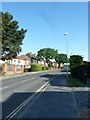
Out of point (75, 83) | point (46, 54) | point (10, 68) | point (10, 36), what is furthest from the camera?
point (46, 54)

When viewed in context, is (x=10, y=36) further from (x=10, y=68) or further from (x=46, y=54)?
(x=46, y=54)

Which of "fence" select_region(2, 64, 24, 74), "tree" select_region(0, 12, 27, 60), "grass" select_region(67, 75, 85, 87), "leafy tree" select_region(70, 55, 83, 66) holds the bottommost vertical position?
"grass" select_region(67, 75, 85, 87)

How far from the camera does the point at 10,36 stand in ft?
246

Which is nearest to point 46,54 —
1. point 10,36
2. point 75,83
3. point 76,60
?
point 10,36

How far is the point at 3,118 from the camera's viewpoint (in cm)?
1333

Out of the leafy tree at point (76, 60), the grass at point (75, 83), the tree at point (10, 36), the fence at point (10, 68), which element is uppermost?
the tree at point (10, 36)

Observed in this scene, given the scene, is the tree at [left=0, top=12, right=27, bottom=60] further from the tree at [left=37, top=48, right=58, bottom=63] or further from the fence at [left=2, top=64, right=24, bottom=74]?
the tree at [left=37, top=48, right=58, bottom=63]

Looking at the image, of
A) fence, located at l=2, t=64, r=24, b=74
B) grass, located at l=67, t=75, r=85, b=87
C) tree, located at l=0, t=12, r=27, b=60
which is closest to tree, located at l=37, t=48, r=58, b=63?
fence, located at l=2, t=64, r=24, b=74

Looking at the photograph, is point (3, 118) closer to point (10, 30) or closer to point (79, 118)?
point (79, 118)

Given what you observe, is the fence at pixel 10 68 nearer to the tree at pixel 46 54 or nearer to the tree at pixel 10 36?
the tree at pixel 10 36

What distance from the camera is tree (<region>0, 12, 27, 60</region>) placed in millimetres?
72562

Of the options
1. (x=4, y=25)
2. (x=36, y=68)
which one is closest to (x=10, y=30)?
(x=4, y=25)

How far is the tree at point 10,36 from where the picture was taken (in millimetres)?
72562

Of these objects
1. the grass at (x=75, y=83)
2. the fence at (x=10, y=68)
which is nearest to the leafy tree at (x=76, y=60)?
the grass at (x=75, y=83)
